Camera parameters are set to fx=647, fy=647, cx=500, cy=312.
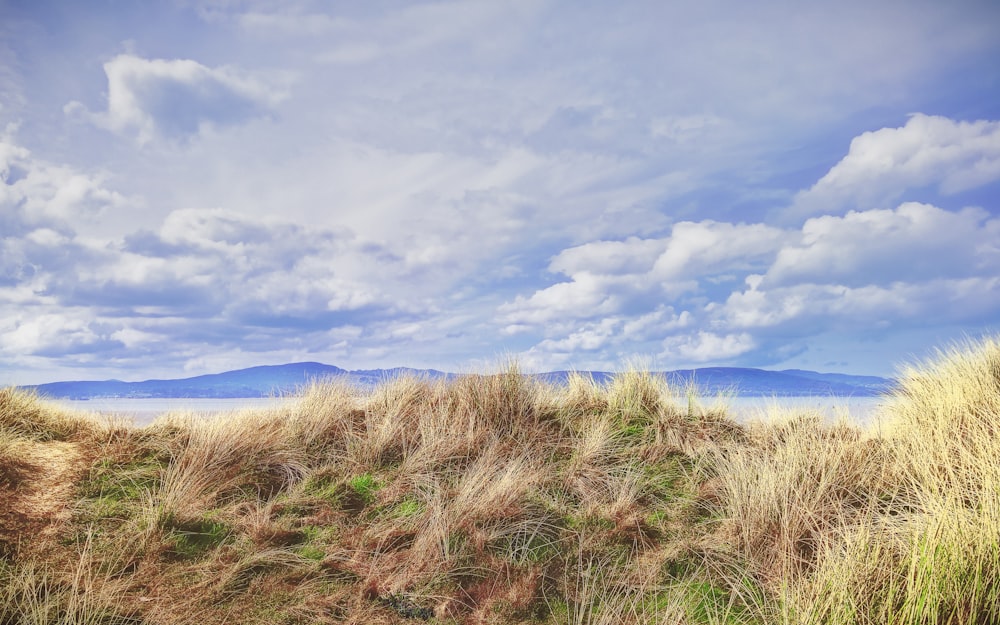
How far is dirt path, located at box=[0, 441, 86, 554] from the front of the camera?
5336mm

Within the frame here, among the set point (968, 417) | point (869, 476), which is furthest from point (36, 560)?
point (968, 417)

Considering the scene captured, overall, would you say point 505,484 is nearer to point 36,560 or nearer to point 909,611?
point 909,611

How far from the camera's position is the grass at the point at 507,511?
4457mm

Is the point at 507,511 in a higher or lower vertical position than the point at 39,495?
lower

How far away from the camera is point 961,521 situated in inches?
174

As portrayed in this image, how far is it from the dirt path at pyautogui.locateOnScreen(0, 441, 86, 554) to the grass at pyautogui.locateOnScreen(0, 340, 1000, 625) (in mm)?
32

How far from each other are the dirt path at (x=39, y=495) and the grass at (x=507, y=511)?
3 centimetres

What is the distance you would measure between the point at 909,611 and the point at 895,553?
3.25ft

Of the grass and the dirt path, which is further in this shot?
the dirt path

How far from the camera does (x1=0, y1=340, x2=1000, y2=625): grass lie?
175 inches

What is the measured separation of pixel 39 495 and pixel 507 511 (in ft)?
14.8

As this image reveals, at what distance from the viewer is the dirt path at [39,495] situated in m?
5.34

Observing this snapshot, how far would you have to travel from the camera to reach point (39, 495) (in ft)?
20.4

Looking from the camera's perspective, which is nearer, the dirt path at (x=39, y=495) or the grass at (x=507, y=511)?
the grass at (x=507, y=511)
